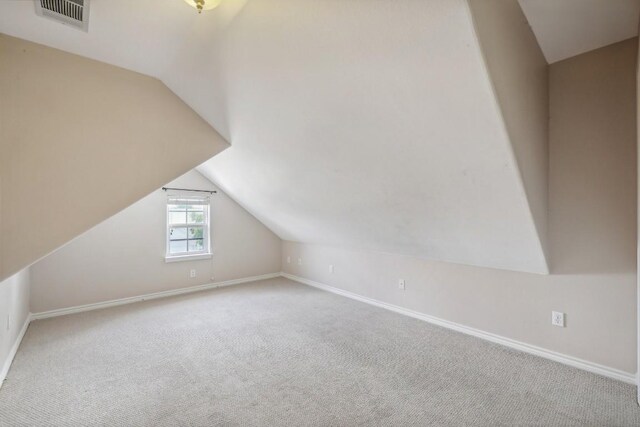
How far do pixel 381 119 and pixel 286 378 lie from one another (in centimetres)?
199

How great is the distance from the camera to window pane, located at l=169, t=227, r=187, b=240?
4.46 m

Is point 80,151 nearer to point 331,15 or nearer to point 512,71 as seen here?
point 331,15

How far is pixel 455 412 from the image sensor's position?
1.84 meters

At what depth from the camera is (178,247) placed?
456cm

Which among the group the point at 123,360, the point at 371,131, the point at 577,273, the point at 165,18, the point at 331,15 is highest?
the point at 165,18

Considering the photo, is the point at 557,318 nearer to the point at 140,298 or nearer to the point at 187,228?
the point at 187,228

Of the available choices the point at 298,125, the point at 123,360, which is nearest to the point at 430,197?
the point at 298,125

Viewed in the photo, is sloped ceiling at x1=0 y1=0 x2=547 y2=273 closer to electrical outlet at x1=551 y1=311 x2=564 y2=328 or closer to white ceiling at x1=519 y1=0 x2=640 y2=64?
electrical outlet at x1=551 y1=311 x2=564 y2=328

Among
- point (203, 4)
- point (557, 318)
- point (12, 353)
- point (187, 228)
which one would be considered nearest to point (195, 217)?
point (187, 228)

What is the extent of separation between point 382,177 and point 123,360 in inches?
105

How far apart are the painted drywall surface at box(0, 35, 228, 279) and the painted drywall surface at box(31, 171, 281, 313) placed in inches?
69.3

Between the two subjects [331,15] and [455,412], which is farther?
[455,412]

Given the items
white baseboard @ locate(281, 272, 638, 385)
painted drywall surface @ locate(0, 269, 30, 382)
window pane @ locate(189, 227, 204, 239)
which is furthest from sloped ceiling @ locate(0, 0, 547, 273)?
window pane @ locate(189, 227, 204, 239)

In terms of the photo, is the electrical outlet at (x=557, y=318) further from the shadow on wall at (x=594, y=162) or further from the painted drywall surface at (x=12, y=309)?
the painted drywall surface at (x=12, y=309)
